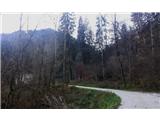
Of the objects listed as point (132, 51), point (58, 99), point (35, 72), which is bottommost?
point (58, 99)

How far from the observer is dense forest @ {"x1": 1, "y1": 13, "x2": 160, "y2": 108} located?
6.13 m

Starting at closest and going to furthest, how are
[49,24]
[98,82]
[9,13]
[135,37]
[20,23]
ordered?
[9,13] → [20,23] → [49,24] → [135,37] → [98,82]

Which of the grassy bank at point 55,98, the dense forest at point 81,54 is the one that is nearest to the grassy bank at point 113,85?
the dense forest at point 81,54

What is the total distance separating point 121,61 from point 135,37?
1.97ft

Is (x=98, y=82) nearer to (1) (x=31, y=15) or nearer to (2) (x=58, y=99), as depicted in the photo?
(2) (x=58, y=99)

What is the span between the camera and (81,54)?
258 inches

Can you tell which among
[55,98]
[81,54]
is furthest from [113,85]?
[81,54]

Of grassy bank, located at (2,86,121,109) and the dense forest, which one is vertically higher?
the dense forest

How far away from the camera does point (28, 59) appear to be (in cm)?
635

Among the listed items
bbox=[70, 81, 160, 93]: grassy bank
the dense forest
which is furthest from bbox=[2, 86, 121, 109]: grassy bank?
bbox=[70, 81, 160, 93]: grassy bank

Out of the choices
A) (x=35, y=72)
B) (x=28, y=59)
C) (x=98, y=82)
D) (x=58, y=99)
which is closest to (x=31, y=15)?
(x=28, y=59)

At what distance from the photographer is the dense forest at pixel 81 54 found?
241 inches

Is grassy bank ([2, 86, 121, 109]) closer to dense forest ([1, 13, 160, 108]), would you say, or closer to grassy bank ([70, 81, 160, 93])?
dense forest ([1, 13, 160, 108])

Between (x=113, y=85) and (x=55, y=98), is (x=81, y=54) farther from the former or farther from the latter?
(x=113, y=85)
